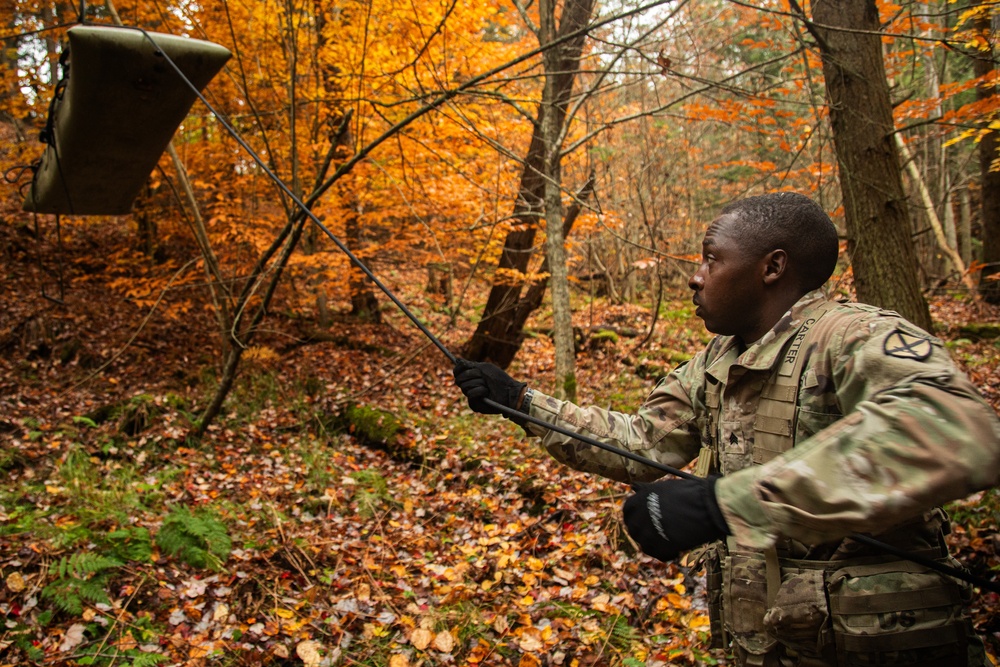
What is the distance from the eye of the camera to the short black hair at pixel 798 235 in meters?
1.90

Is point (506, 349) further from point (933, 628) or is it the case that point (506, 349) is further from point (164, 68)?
point (933, 628)

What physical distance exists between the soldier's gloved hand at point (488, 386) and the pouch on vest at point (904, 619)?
1.28 metres

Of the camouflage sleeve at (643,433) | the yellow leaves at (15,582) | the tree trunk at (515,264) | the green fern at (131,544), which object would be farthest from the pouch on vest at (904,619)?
the tree trunk at (515,264)

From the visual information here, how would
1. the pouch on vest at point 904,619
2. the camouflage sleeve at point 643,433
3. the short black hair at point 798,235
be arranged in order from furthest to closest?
1. the camouflage sleeve at point 643,433
2. the short black hair at point 798,235
3. the pouch on vest at point 904,619

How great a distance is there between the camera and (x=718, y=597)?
2.20 m

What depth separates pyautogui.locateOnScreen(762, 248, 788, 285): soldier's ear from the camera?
1916mm

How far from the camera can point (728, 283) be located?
198 centimetres

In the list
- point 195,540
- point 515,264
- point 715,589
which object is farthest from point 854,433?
point 515,264

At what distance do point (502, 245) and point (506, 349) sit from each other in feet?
5.64

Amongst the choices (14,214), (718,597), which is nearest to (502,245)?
(718,597)

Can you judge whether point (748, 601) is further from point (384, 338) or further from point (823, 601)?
point (384, 338)

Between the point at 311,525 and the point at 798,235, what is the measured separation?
476 cm

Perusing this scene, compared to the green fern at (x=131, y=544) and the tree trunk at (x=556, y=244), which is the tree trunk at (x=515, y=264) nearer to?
the tree trunk at (x=556, y=244)

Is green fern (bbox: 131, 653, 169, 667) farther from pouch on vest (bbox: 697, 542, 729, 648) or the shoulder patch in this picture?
the shoulder patch
